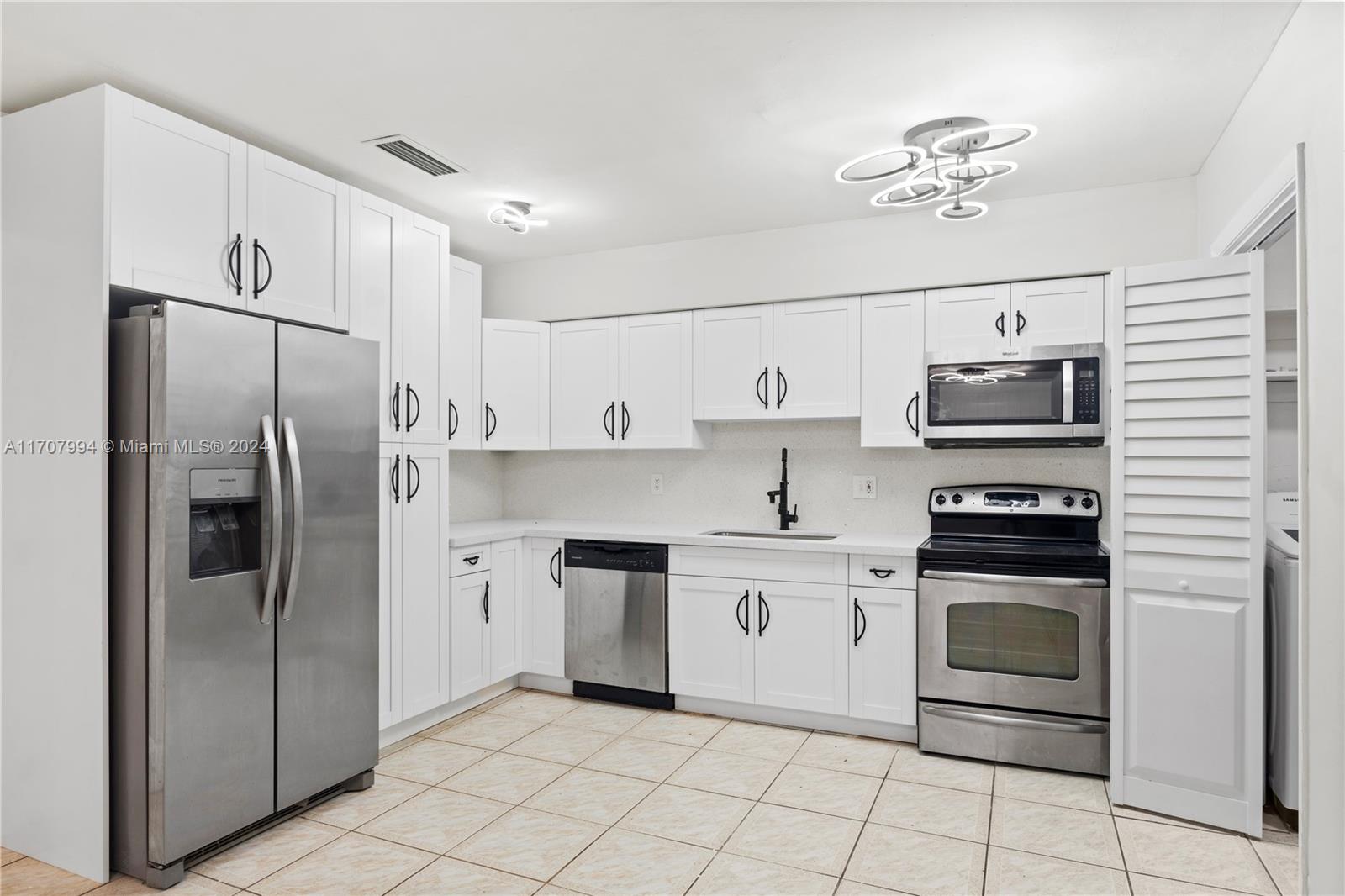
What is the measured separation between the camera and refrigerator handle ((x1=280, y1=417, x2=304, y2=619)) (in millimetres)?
2617

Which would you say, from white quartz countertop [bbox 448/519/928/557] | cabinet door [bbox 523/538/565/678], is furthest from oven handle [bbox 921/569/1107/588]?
cabinet door [bbox 523/538/565/678]

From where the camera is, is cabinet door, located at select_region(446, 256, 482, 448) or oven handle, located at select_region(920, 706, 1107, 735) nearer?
oven handle, located at select_region(920, 706, 1107, 735)

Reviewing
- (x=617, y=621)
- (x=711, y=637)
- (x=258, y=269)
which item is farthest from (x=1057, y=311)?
(x=258, y=269)

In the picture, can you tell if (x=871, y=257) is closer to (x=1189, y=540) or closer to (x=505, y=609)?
(x=1189, y=540)

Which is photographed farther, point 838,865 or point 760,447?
point 760,447

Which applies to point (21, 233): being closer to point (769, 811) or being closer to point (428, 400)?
point (428, 400)

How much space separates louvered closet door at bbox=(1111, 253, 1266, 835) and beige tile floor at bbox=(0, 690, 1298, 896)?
232 millimetres

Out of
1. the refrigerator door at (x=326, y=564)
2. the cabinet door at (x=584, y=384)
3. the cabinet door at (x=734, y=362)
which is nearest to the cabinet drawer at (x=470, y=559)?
the refrigerator door at (x=326, y=564)

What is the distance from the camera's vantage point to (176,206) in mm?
2486

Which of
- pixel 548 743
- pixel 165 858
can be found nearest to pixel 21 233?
pixel 165 858

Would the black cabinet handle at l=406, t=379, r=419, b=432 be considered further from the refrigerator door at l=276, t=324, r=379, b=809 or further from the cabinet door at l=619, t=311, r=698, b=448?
the cabinet door at l=619, t=311, r=698, b=448

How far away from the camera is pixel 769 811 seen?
2.83 metres

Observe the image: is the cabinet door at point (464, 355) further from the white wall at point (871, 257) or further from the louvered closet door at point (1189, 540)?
the louvered closet door at point (1189, 540)

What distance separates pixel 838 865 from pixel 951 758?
3.70 feet
